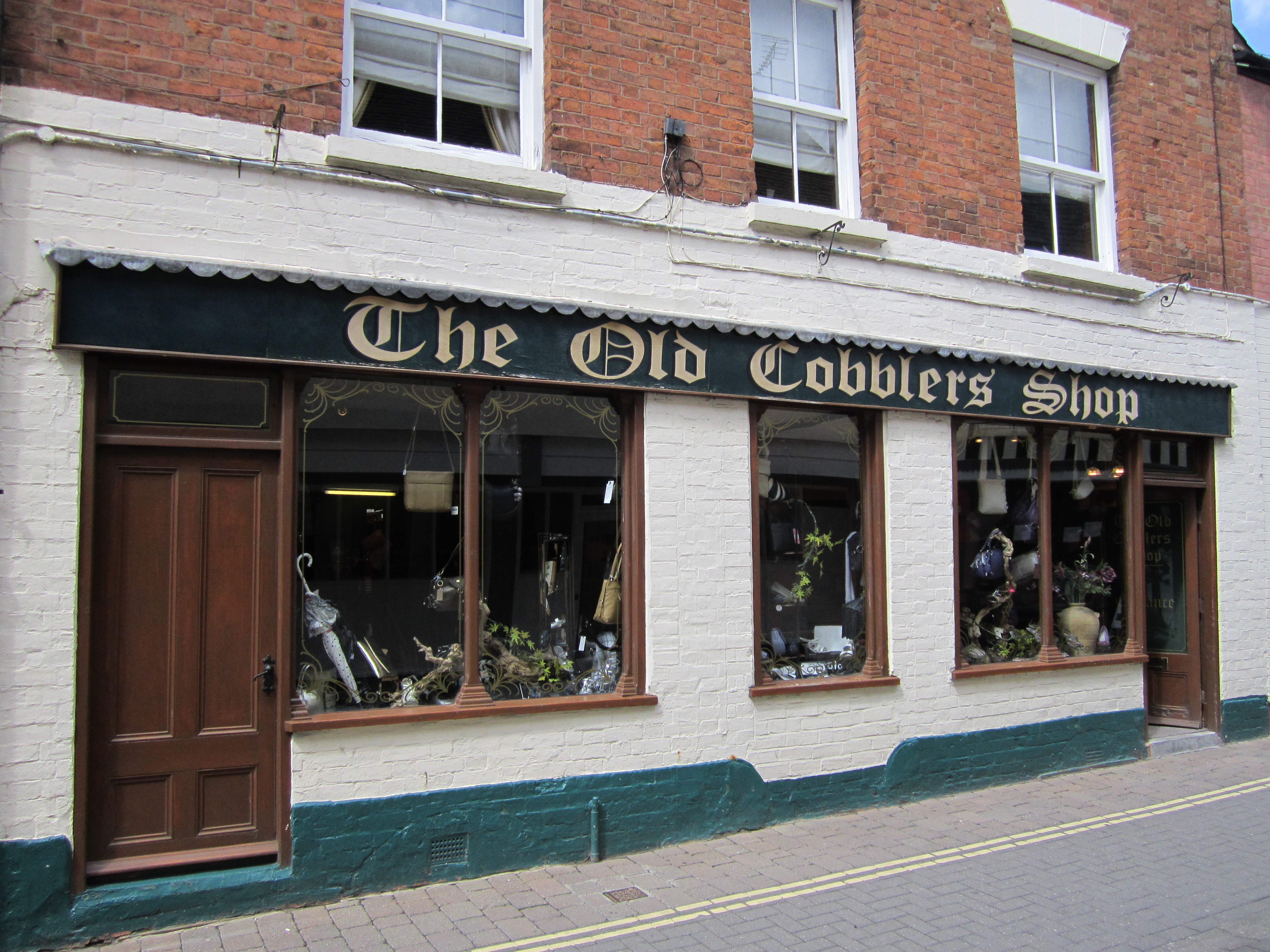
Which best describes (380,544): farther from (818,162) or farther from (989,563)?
(989,563)

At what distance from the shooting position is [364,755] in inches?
205

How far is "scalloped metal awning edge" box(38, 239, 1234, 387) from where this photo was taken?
184 inches

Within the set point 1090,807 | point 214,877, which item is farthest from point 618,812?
point 1090,807

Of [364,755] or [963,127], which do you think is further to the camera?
[963,127]

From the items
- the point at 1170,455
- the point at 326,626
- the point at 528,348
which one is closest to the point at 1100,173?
the point at 1170,455

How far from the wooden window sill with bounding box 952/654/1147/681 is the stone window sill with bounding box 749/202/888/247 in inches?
136

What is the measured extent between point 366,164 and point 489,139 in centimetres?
106

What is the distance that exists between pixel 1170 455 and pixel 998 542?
2322 mm

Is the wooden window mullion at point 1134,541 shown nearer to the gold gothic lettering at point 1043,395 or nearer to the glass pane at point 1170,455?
the glass pane at point 1170,455

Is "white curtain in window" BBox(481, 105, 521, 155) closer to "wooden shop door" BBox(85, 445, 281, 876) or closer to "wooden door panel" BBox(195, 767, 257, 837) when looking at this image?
"wooden shop door" BBox(85, 445, 281, 876)

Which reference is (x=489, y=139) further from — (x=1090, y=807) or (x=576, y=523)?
(x=1090, y=807)

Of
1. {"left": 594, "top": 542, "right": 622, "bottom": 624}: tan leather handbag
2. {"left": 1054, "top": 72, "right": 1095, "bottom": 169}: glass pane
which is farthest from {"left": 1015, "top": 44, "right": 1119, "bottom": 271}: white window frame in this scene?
{"left": 594, "top": 542, "right": 622, "bottom": 624}: tan leather handbag

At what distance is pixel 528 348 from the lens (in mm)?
5715

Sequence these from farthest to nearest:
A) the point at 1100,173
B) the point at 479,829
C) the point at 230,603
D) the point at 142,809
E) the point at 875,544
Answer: the point at 1100,173
the point at 875,544
the point at 479,829
the point at 230,603
the point at 142,809
